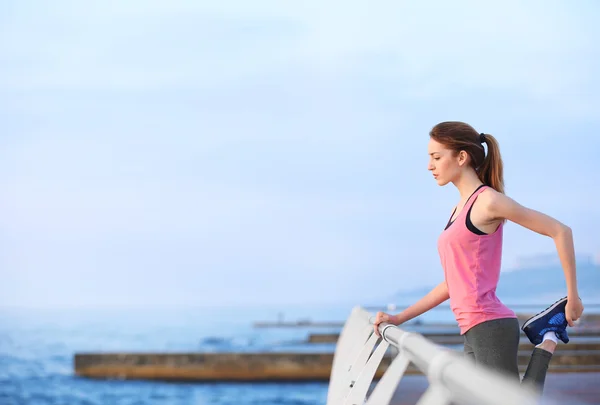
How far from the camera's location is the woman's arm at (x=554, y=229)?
1942 millimetres

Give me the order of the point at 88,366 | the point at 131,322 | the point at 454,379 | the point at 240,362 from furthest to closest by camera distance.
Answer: the point at 131,322, the point at 88,366, the point at 240,362, the point at 454,379

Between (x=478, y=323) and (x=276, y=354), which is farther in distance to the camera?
(x=276, y=354)

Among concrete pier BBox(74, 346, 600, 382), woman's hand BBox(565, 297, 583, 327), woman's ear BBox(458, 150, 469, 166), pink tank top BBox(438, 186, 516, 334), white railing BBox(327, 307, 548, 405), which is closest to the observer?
white railing BBox(327, 307, 548, 405)

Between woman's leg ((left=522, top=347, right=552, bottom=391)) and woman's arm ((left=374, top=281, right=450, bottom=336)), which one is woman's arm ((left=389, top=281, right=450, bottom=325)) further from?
woman's leg ((left=522, top=347, right=552, bottom=391))

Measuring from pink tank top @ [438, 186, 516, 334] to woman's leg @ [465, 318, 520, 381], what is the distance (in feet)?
0.06

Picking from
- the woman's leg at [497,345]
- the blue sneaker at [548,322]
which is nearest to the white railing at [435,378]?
the woman's leg at [497,345]

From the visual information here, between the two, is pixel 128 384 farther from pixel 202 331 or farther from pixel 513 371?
pixel 202 331

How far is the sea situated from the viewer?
77.8ft

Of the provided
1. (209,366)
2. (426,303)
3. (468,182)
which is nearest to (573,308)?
(468,182)

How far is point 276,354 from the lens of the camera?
2148 centimetres

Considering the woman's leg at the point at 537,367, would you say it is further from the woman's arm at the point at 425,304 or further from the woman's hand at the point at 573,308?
the woman's arm at the point at 425,304

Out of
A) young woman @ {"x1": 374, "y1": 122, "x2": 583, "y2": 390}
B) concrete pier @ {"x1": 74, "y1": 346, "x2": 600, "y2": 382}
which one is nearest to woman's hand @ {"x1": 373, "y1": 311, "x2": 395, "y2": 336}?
young woman @ {"x1": 374, "y1": 122, "x2": 583, "y2": 390}

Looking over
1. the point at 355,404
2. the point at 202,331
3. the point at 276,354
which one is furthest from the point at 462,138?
the point at 202,331

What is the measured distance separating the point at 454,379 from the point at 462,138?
1364 millimetres
